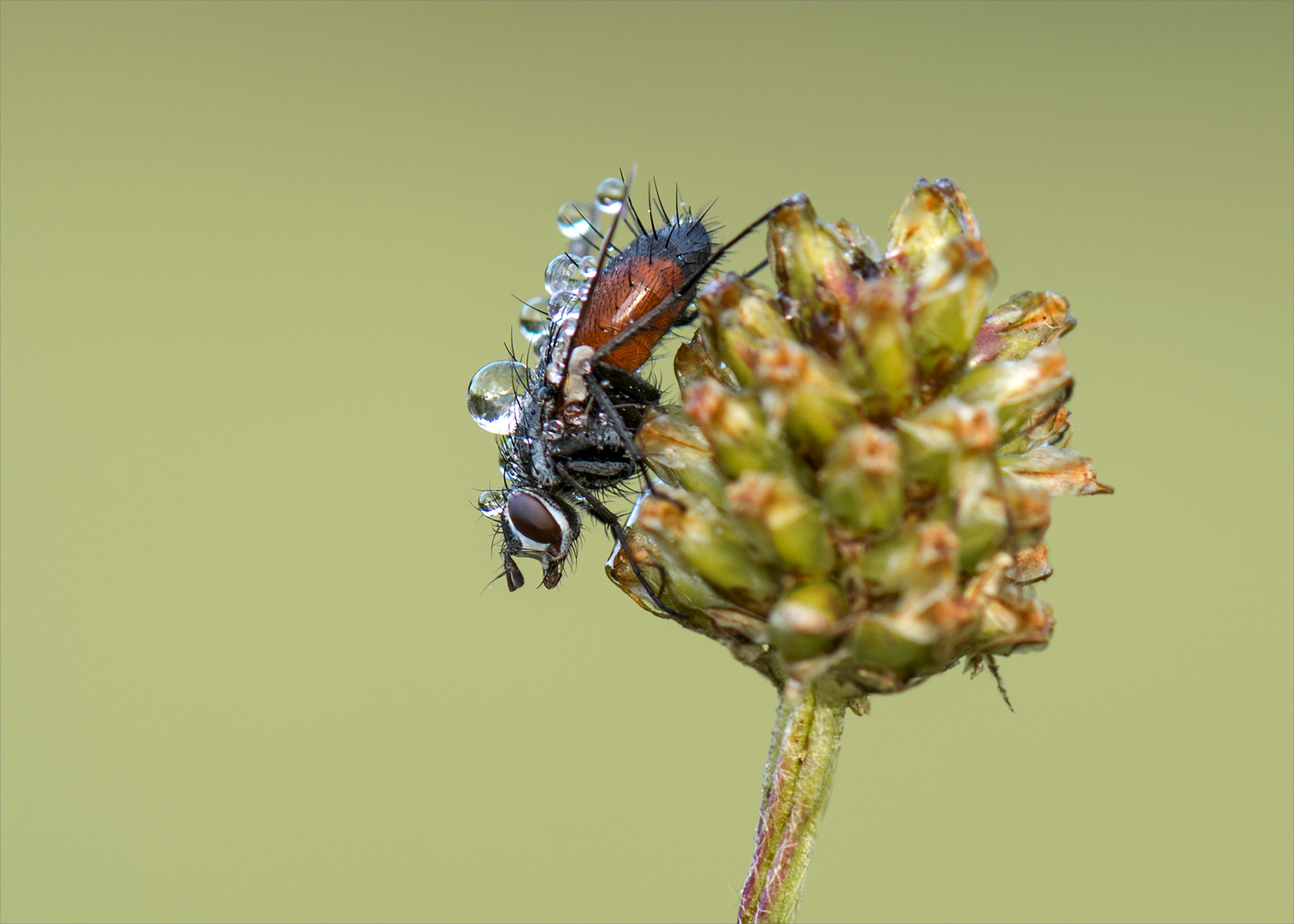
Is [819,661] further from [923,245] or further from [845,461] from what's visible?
[923,245]

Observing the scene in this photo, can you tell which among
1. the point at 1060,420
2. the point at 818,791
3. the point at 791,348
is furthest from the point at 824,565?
the point at 1060,420

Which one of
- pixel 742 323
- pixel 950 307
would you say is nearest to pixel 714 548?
pixel 742 323

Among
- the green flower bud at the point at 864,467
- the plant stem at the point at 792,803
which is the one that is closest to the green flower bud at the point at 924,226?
the green flower bud at the point at 864,467

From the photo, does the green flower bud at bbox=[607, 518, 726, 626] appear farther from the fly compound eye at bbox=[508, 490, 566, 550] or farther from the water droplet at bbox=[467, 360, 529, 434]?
the water droplet at bbox=[467, 360, 529, 434]

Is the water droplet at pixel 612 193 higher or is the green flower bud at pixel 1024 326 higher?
the water droplet at pixel 612 193

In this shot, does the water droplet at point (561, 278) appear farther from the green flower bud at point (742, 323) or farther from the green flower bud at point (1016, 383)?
the green flower bud at point (1016, 383)

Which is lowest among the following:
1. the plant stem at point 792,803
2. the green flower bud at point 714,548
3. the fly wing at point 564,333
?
the plant stem at point 792,803

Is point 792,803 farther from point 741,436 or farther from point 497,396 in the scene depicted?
point 497,396
